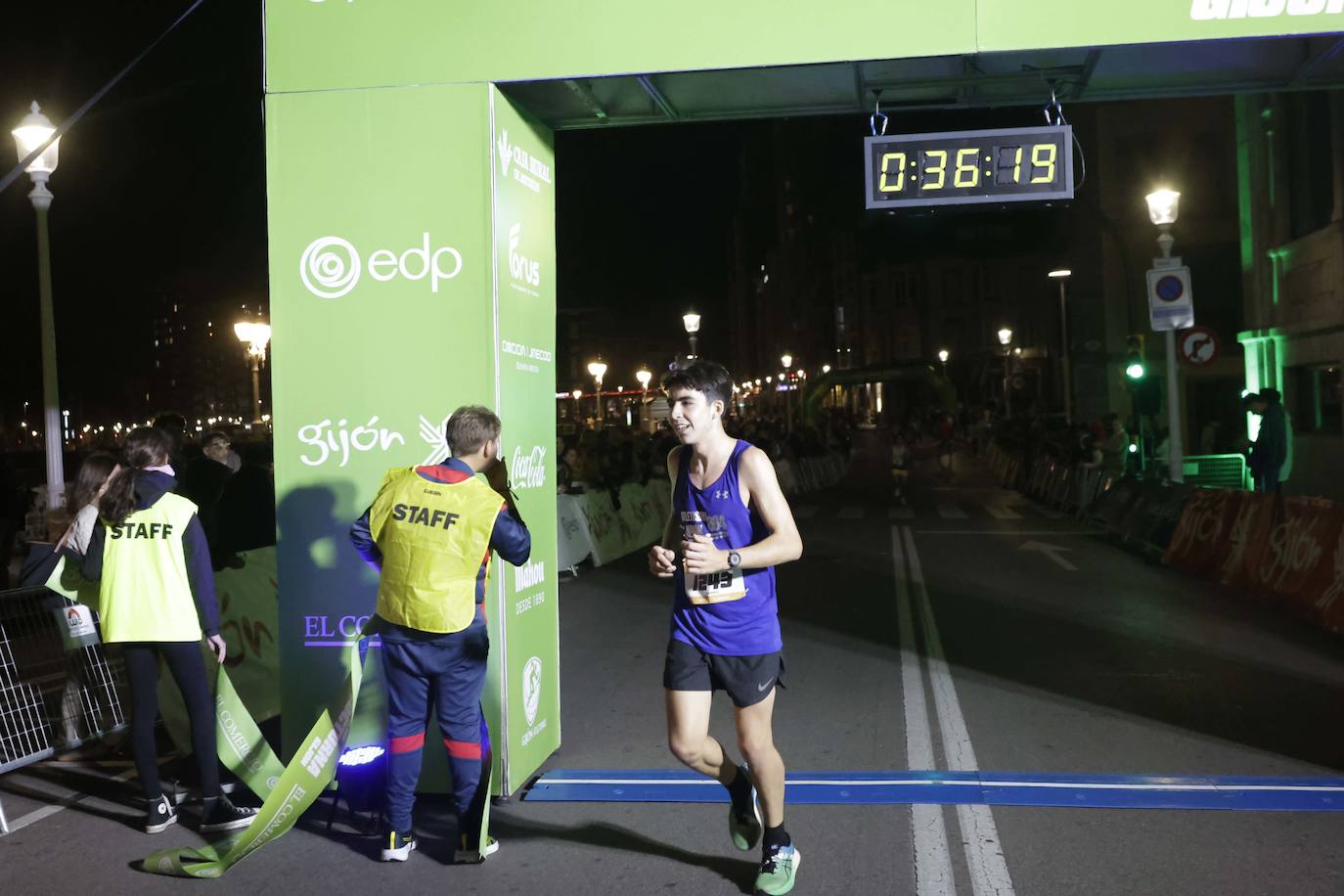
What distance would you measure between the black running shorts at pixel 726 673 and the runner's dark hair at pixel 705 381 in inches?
39.1

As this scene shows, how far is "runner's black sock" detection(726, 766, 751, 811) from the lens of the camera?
4801 millimetres

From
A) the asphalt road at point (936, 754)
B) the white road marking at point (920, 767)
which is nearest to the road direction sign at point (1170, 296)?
the asphalt road at point (936, 754)

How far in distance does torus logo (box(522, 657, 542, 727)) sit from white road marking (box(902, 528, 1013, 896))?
7.39 feet

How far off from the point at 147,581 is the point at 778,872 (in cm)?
321

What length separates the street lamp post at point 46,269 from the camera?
11562 millimetres

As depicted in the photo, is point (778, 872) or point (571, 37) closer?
point (778, 872)

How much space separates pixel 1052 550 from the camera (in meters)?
16.8

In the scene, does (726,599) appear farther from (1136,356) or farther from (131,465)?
(1136,356)

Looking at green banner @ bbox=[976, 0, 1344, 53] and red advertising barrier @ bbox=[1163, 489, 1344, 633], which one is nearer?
green banner @ bbox=[976, 0, 1344, 53]

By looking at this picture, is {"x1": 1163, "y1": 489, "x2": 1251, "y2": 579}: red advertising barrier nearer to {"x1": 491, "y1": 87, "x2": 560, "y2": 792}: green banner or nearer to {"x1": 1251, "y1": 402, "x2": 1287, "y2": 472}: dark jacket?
{"x1": 1251, "y1": 402, "x2": 1287, "y2": 472}: dark jacket

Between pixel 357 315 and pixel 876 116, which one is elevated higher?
pixel 876 116

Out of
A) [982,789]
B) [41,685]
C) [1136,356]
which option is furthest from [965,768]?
[1136,356]

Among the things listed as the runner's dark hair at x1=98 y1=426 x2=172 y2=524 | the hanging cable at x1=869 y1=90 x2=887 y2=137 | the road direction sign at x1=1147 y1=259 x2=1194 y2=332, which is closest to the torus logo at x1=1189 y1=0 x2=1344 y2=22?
the hanging cable at x1=869 y1=90 x2=887 y2=137

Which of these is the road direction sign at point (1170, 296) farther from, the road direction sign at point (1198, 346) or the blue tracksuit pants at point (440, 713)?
the blue tracksuit pants at point (440, 713)
